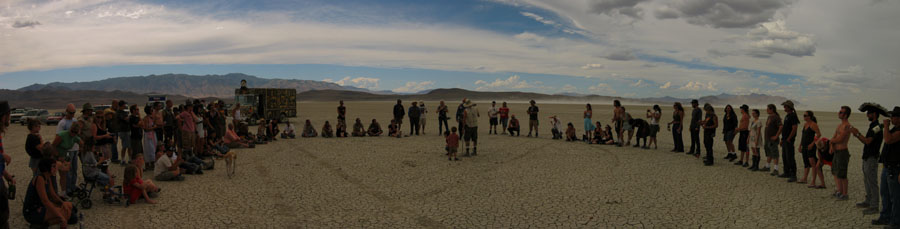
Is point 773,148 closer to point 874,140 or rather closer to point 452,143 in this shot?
point 874,140

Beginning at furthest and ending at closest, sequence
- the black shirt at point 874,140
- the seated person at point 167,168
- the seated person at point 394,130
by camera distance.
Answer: the seated person at point 394,130 → the seated person at point 167,168 → the black shirt at point 874,140

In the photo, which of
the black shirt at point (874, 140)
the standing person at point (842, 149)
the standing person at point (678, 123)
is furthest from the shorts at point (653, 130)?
the black shirt at point (874, 140)

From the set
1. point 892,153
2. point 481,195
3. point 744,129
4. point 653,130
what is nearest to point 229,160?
point 481,195

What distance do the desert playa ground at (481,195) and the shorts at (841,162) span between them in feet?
1.62

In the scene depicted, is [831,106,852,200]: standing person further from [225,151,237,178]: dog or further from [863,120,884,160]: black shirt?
[225,151,237,178]: dog

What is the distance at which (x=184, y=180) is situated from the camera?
9.41 m

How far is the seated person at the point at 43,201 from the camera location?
19.4 feet

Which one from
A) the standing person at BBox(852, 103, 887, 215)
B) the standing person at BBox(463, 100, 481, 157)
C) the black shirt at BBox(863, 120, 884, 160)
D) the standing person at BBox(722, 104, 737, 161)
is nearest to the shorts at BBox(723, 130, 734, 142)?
the standing person at BBox(722, 104, 737, 161)

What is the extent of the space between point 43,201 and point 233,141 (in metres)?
8.54

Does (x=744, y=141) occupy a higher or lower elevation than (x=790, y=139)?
lower

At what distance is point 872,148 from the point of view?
21.9ft

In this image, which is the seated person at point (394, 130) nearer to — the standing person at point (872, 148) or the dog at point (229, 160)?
the dog at point (229, 160)

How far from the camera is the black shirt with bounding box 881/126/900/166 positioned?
6016 millimetres

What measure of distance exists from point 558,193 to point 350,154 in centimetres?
678
